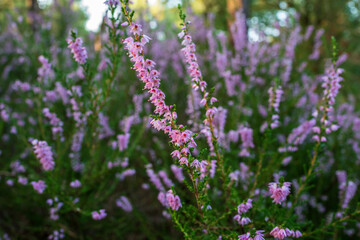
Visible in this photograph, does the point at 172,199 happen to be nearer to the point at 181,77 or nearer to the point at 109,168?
the point at 109,168

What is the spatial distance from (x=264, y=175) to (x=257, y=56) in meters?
2.09

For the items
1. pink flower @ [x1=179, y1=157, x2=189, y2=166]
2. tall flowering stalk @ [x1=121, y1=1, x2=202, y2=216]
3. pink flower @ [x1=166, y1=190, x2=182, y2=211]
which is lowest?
pink flower @ [x1=166, y1=190, x2=182, y2=211]

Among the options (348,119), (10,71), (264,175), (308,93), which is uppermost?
(10,71)

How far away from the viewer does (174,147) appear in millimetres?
1233

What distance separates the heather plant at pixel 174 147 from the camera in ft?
4.73

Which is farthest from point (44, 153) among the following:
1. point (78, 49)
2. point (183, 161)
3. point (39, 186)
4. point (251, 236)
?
point (251, 236)

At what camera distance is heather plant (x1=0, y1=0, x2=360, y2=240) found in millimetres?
1440

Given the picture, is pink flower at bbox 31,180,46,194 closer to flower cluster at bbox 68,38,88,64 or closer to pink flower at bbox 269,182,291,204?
flower cluster at bbox 68,38,88,64

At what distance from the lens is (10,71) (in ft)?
14.5

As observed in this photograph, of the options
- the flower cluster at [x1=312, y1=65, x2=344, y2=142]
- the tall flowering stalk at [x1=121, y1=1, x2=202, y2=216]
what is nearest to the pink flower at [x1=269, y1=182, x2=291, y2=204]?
the tall flowering stalk at [x1=121, y1=1, x2=202, y2=216]

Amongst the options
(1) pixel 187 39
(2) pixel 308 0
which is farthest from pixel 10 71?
(2) pixel 308 0

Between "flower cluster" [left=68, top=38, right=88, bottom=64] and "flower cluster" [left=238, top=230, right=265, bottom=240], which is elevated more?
"flower cluster" [left=68, top=38, right=88, bottom=64]

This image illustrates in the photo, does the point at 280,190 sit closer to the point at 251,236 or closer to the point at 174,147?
the point at 251,236

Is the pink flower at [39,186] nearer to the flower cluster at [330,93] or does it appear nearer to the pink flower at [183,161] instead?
the pink flower at [183,161]
